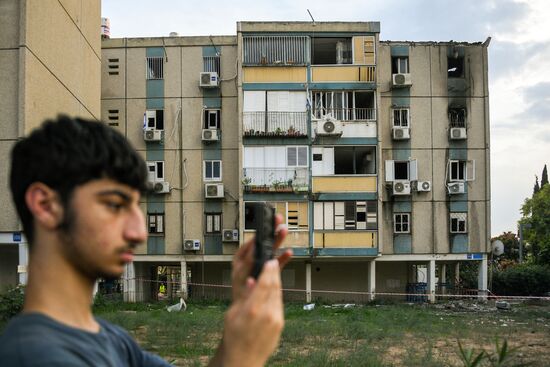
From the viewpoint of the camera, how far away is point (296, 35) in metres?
29.7

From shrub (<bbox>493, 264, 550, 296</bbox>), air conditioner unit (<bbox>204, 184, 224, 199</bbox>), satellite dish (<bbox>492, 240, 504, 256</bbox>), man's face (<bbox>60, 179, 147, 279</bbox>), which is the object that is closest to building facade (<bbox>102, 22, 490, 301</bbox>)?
air conditioner unit (<bbox>204, 184, 224, 199</bbox>)

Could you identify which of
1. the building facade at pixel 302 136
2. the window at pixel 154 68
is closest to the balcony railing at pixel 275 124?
the building facade at pixel 302 136

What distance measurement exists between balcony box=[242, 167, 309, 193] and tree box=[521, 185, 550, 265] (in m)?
21.0

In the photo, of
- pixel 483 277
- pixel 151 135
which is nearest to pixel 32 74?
pixel 151 135

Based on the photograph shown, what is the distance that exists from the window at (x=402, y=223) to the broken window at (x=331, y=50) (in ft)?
24.6

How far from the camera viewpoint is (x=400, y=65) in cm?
3138

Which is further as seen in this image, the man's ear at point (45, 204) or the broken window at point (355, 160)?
the broken window at point (355, 160)

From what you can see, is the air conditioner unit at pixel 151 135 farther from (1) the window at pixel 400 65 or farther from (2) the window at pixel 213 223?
(1) the window at pixel 400 65

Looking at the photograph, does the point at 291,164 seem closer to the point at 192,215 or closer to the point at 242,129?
the point at 242,129

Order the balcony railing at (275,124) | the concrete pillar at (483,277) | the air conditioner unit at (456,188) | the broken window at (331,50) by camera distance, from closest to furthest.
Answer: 1. the balcony railing at (275,124)
2. the broken window at (331,50)
3. the air conditioner unit at (456,188)
4. the concrete pillar at (483,277)

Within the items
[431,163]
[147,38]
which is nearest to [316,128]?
[431,163]

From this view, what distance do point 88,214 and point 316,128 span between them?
2790 cm

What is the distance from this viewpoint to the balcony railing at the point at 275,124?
2898 cm

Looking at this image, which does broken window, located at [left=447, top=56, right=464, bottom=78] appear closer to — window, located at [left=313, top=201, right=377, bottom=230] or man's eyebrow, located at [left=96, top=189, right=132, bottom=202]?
window, located at [left=313, top=201, right=377, bottom=230]
